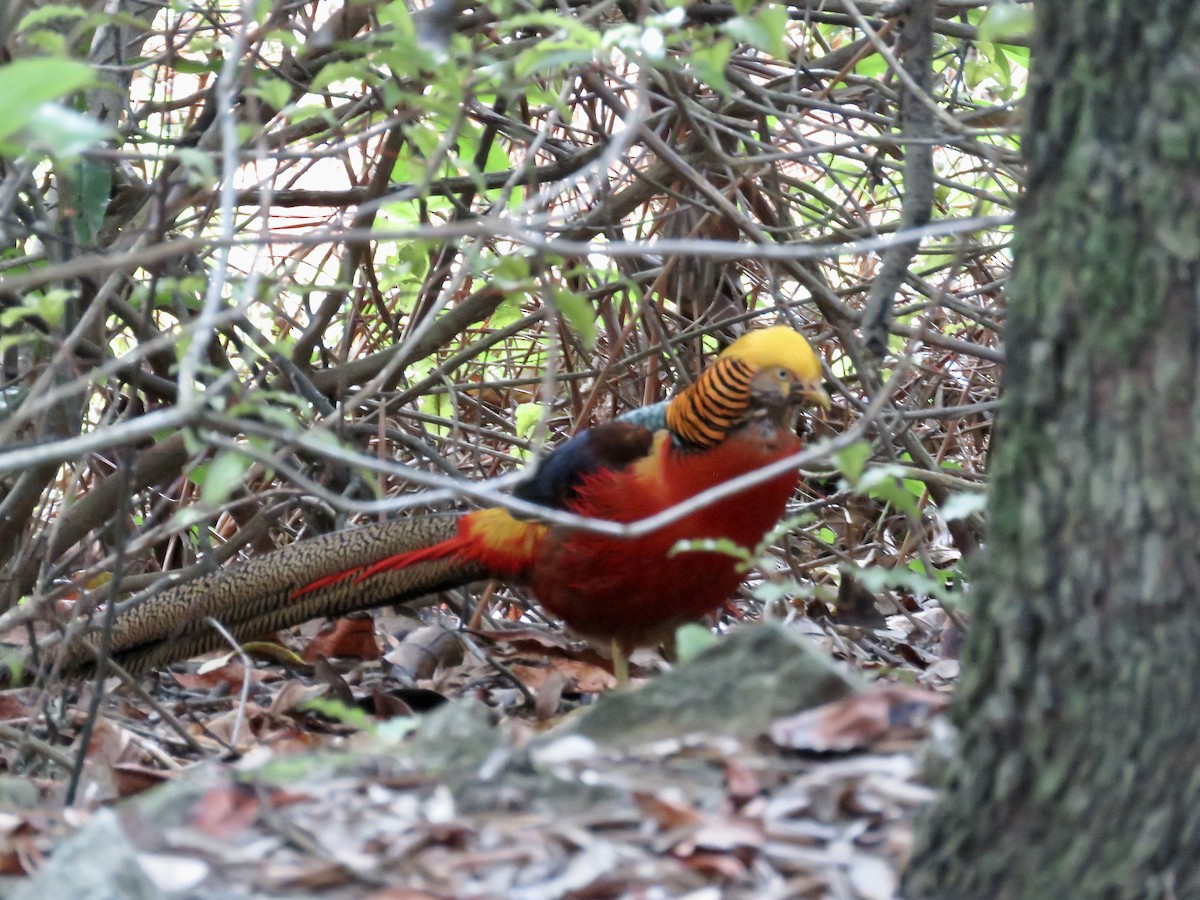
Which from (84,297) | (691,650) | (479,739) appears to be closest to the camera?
(479,739)

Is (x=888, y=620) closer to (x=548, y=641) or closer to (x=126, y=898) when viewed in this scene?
(x=548, y=641)

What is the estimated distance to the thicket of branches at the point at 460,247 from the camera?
2402mm

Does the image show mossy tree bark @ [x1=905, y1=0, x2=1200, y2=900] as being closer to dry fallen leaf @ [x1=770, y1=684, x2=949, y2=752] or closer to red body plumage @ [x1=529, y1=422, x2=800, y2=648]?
dry fallen leaf @ [x1=770, y1=684, x2=949, y2=752]

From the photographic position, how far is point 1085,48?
1446 mm

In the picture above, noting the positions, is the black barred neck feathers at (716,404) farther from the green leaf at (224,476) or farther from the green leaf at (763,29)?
the green leaf at (224,476)

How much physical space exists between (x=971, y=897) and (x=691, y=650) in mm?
722

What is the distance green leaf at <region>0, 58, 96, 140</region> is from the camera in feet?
4.42

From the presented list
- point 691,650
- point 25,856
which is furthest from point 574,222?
point 25,856

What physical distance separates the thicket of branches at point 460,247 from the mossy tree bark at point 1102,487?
315mm

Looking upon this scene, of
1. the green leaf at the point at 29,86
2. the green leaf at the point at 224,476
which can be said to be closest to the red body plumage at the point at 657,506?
the green leaf at the point at 224,476

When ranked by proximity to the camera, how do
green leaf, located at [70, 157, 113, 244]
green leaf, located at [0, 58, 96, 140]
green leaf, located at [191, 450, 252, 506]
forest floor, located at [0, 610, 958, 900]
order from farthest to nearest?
green leaf, located at [70, 157, 113, 244], green leaf, located at [191, 450, 252, 506], forest floor, located at [0, 610, 958, 900], green leaf, located at [0, 58, 96, 140]

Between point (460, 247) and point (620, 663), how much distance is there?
1439mm

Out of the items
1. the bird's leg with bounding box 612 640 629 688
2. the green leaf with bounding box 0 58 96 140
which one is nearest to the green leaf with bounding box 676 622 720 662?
the green leaf with bounding box 0 58 96 140

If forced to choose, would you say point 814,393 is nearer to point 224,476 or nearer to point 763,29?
point 763,29
